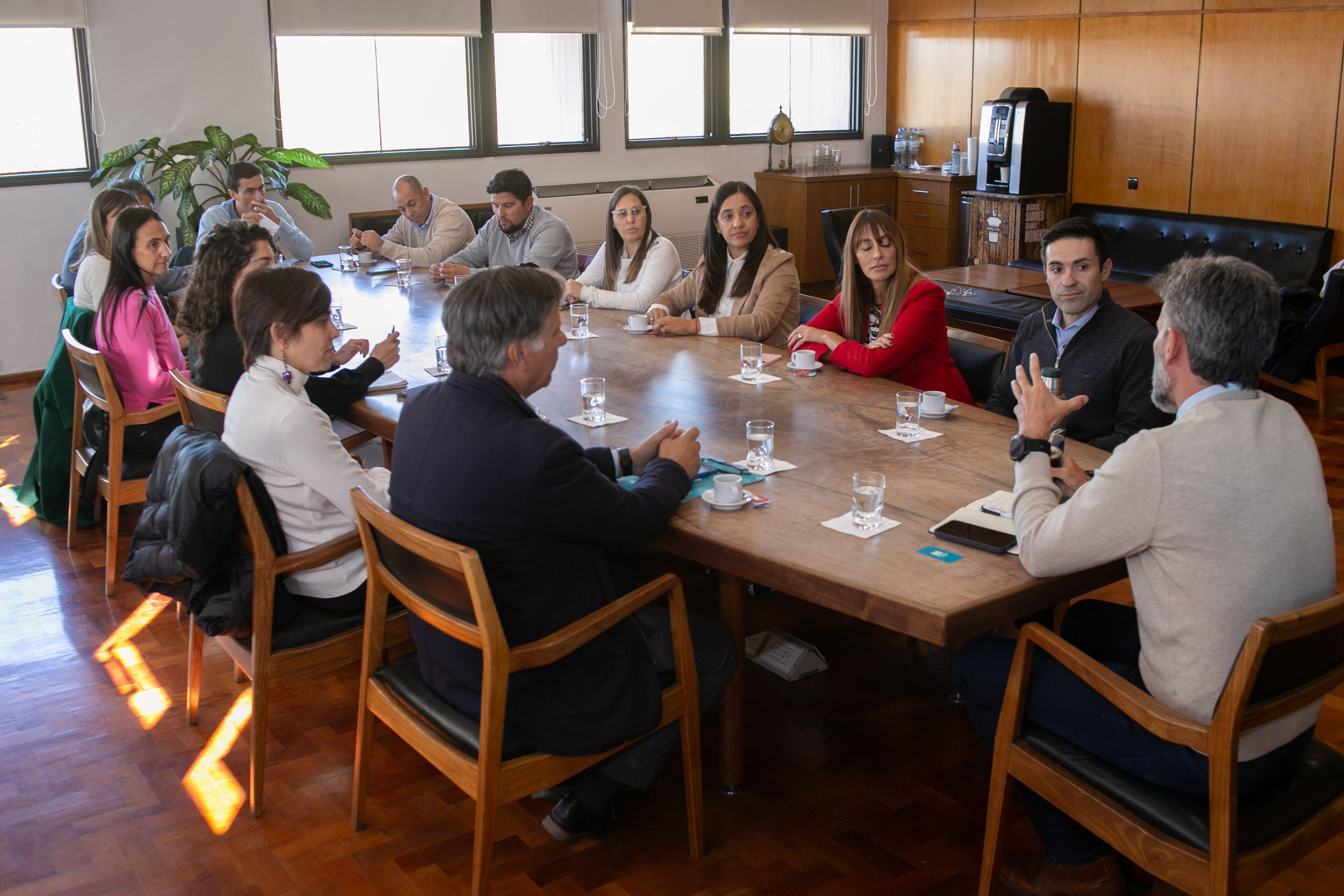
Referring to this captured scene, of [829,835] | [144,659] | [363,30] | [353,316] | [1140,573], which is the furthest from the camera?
[363,30]

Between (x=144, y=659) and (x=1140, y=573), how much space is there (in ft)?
9.41

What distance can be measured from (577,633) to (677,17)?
741 cm

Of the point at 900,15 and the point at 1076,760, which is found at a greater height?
the point at 900,15

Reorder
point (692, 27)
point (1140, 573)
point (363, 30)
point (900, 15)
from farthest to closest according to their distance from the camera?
point (900, 15)
point (692, 27)
point (363, 30)
point (1140, 573)

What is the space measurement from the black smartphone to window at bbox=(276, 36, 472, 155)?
6518 millimetres

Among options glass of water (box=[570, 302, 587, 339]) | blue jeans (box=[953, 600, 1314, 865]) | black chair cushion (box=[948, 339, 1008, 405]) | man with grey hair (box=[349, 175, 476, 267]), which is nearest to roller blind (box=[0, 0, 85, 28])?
man with grey hair (box=[349, 175, 476, 267])

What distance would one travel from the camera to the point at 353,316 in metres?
4.67

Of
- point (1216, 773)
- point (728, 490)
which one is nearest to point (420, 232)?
point (728, 490)

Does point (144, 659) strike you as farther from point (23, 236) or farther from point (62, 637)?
point (23, 236)

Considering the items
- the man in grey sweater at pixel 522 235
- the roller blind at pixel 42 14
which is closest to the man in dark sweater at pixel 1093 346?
the man in grey sweater at pixel 522 235

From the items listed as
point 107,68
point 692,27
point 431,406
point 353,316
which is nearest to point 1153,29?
point 692,27

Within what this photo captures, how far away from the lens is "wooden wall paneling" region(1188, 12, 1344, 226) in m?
6.76

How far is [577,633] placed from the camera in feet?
6.88

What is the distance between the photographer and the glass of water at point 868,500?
2229mm
